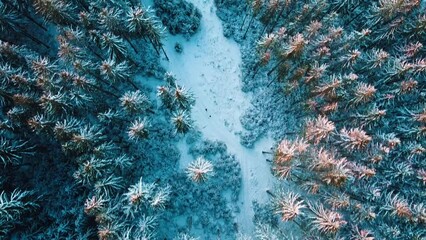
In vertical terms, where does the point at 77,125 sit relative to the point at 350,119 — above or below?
below

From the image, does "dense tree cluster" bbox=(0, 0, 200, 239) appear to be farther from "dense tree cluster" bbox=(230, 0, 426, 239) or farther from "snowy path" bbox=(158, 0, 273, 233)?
"dense tree cluster" bbox=(230, 0, 426, 239)

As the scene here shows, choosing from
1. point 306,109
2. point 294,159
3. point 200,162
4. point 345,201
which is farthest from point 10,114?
point 345,201

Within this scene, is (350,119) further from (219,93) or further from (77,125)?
(77,125)

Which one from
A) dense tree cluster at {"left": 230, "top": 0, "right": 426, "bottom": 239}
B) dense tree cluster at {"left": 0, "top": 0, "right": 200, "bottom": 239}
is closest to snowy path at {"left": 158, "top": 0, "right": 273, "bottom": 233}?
dense tree cluster at {"left": 230, "top": 0, "right": 426, "bottom": 239}

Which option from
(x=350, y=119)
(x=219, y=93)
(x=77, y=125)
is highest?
(x=350, y=119)

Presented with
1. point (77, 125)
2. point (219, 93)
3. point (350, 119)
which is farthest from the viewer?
point (219, 93)

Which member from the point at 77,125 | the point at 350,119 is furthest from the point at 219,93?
the point at 77,125

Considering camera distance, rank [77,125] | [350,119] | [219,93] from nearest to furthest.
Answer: [77,125]
[350,119]
[219,93]

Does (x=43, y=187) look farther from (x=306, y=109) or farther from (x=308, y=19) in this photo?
(x=308, y=19)
